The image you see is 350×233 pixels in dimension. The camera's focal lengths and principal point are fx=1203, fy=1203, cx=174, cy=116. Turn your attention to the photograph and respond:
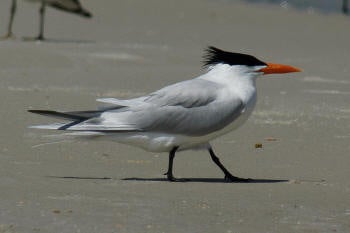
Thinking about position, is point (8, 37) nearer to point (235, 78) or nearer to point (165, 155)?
point (165, 155)

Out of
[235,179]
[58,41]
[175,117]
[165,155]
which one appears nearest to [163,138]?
[175,117]

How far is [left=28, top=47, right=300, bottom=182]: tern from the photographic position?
28.2 ft

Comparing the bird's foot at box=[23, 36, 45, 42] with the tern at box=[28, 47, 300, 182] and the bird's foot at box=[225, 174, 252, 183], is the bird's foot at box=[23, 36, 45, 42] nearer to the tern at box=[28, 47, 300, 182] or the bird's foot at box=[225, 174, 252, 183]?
the tern at box=[28, 47, 300, 182]

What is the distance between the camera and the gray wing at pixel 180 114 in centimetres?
860

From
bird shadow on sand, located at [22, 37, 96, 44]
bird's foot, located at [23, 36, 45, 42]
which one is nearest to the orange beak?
bird shadow on sand, located at [22, 37, 96, 44]

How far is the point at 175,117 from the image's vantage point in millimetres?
8664

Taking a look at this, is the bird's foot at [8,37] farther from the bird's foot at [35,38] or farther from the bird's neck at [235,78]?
the bird's neck at [235,78]

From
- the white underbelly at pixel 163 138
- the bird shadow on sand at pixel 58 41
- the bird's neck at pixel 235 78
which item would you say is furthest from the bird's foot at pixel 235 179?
the bird shadow on sand at pixel 58 41

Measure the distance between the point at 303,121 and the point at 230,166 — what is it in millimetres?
2161

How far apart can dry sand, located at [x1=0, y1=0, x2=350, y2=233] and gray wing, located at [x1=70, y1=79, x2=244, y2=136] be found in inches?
14.7

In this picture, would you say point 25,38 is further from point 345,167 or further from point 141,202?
point 141,202

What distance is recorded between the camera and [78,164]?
359 inches

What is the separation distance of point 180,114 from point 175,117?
0.04 meters

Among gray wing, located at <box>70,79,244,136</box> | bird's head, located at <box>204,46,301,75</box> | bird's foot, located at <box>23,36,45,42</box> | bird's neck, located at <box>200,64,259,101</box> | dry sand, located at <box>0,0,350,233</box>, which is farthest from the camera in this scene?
bird's foot, located at <box>23,36,45,42</box>
